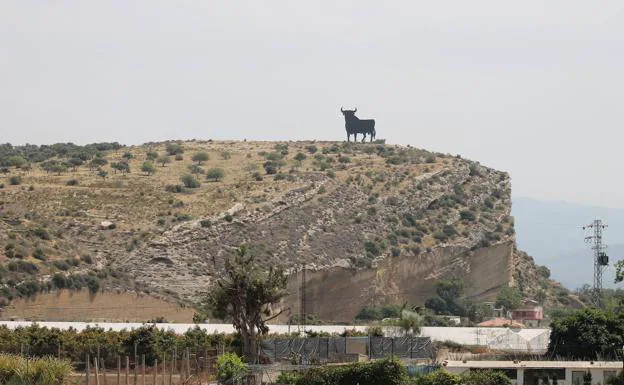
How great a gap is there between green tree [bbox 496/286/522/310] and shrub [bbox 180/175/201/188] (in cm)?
2310

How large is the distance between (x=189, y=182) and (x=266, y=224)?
1142 centimetres

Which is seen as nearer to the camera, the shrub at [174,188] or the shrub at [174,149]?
the shrub at [174,188]

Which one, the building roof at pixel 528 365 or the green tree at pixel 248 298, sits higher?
the green tree at pixel 248 298

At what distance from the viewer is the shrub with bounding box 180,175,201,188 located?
102m

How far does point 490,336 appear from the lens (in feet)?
221

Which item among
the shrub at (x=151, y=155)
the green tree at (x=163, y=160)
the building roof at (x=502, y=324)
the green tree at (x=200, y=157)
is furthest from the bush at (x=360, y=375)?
the shrub at (x=151, y=155)

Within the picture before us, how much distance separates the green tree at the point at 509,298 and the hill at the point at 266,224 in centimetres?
131

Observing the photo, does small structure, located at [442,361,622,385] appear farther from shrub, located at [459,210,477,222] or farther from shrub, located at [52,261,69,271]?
shrub, located at [459,210,477,222]

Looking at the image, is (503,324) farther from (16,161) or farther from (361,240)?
(16,161)

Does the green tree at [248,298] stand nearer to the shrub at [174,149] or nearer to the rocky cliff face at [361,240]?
the rocky cliff face at [361,240]

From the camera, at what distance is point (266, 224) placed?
92.4 meters

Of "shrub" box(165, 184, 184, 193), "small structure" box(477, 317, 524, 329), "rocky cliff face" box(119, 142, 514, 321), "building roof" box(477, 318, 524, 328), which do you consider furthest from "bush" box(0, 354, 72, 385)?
"shrub" box(165, 184, 184, 193)

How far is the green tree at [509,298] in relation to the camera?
92.2 metres

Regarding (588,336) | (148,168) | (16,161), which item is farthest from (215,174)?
(588,336)
